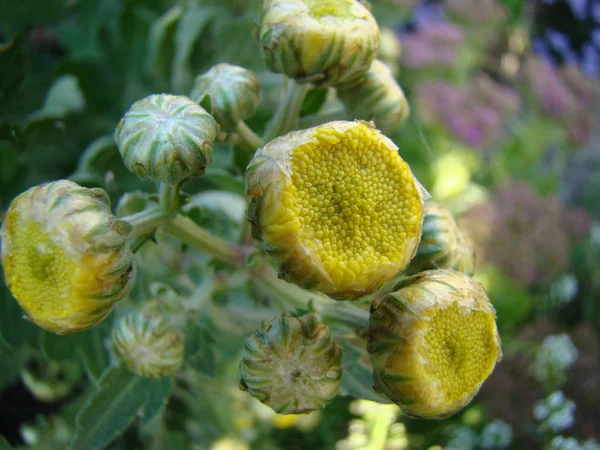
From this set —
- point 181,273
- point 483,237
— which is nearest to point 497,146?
point 483,237

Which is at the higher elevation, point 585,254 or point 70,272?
point 70,272

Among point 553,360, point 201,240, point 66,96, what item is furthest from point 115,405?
point 553,360

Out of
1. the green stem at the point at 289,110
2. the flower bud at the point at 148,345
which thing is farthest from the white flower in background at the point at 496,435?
the green stem at the point at 289,110

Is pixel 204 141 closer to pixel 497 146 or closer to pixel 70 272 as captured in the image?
pixel 70 272

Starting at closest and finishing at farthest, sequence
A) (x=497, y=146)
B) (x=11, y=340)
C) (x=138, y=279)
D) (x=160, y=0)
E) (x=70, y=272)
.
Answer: (x=70, y=272)
(x=11, y=340)
(x=138, y=279)
(x=160, y=0)
(x=497, y=146)

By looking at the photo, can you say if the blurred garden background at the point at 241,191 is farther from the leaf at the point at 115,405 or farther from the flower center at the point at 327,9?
the flower center at the point at 327,9

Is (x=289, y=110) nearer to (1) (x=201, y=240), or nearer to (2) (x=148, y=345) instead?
(1) (x=201, y=240)

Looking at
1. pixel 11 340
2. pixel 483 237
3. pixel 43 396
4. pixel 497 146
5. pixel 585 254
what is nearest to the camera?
pixel 11 340

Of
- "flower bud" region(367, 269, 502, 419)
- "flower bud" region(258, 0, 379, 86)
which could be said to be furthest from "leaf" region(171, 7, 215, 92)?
"flower bud" region(367, 269, 502, 419)
